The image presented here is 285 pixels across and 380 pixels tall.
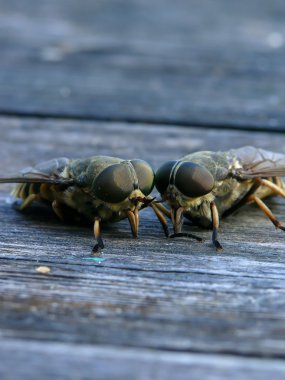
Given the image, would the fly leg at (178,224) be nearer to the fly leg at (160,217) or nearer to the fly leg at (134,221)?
the fly leg at (160,217)

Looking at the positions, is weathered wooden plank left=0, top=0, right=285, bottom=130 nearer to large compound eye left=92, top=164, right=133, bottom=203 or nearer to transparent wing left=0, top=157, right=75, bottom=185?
transparent wing left=0, top=157, right=75, bottom=185

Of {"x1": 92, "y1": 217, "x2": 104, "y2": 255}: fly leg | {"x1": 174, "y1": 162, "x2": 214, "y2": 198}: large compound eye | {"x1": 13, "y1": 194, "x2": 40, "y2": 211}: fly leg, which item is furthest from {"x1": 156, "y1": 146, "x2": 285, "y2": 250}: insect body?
{"x1": 13, "y1": 194, "x2": 40, "y2": 211}: fly leg

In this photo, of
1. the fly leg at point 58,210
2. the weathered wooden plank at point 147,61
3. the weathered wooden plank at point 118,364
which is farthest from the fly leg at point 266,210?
the weathered wooden plank at point 147,61

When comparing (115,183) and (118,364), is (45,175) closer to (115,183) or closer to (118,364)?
(115,183)

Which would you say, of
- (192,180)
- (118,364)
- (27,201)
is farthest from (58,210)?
(118,364)

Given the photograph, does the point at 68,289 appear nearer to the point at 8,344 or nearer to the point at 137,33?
the point at 8,344
